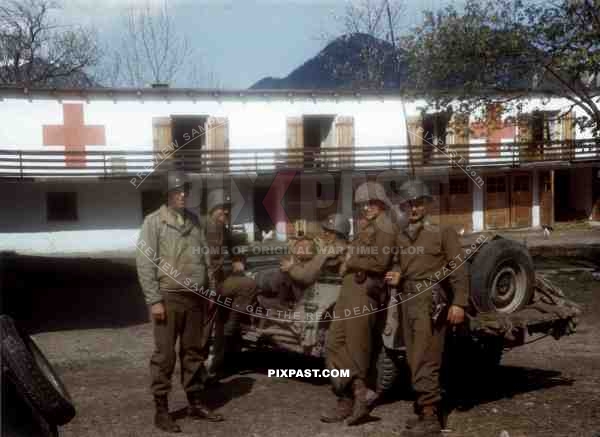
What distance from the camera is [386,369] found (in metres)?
6.11

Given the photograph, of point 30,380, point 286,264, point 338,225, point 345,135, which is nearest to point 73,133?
point 345,135

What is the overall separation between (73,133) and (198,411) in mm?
18905

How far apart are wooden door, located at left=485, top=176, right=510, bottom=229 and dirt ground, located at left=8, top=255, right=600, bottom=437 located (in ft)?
56.3

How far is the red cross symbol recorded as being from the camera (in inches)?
895

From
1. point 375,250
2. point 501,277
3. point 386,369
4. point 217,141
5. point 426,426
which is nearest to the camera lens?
point 426,426

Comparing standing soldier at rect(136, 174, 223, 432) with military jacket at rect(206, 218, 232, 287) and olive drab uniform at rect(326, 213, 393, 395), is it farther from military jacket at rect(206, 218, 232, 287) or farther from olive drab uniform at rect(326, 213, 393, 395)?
olive drab uniform at rect(326, 213, 393, 395)

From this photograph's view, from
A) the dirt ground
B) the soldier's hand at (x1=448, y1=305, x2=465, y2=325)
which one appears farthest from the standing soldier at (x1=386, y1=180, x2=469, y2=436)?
the dirt ground

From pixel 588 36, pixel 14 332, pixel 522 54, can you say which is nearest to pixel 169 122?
pixel 522 54

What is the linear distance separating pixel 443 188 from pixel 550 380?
60.7ft

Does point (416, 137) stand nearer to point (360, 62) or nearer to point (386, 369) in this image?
point (360, 62)

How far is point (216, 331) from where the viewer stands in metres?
7.10

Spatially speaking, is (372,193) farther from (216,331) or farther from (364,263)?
(216,331)

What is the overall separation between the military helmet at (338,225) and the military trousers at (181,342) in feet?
4.75

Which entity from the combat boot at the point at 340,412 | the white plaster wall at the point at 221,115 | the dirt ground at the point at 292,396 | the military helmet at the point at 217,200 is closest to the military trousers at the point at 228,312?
the dirt ground at the point at 292,396
